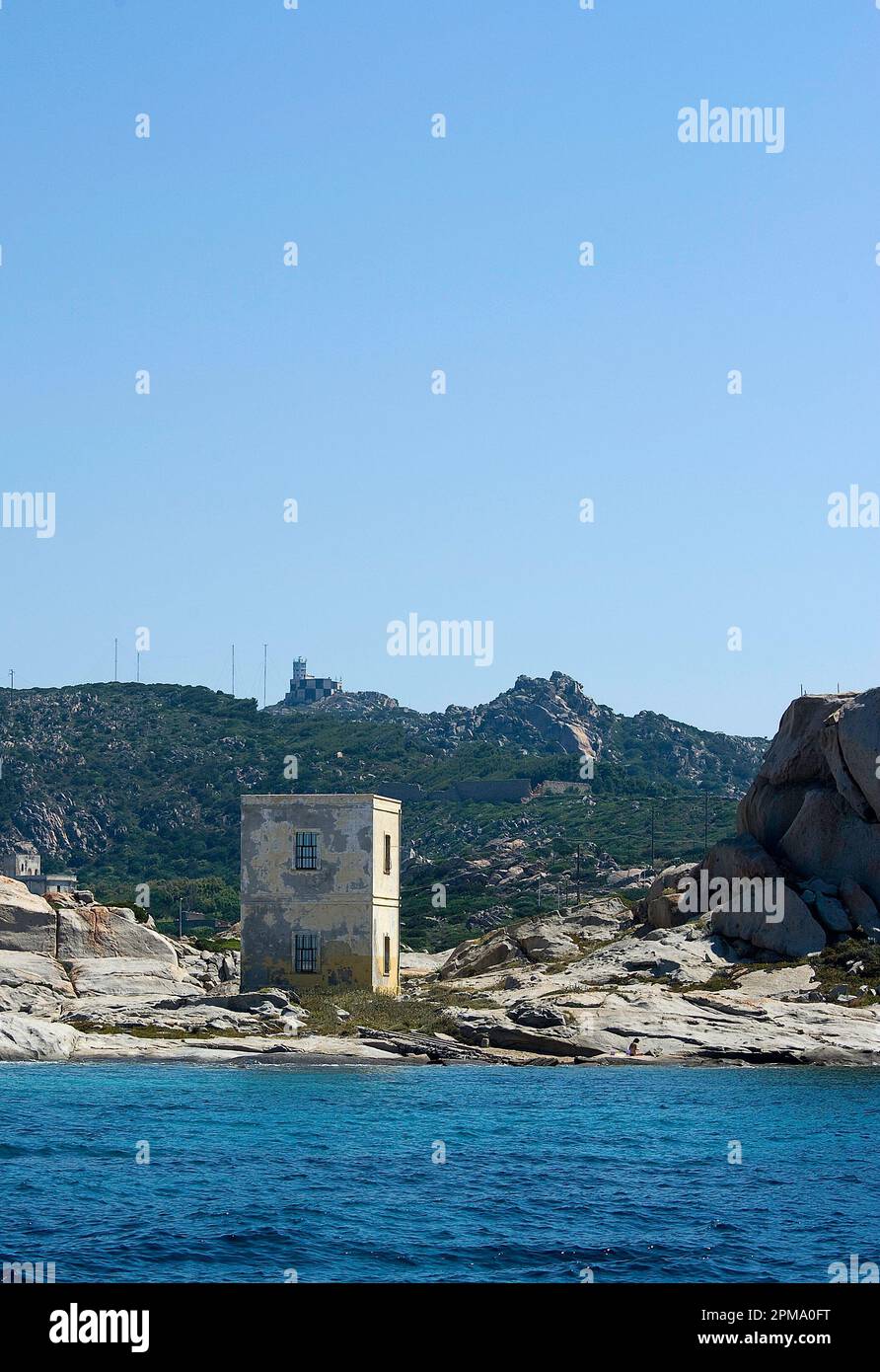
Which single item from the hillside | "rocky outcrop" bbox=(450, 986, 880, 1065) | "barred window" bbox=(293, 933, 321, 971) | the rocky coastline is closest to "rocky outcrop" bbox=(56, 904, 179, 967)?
the rocky coastline

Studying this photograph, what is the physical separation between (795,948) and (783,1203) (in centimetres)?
3151

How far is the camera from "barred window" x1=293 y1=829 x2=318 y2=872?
5766cm

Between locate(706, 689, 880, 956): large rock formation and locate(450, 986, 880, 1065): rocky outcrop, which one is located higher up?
locate(706, 689, 880, 956): large rock formation

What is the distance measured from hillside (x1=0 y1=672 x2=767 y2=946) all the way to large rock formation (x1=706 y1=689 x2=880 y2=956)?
38.7 m

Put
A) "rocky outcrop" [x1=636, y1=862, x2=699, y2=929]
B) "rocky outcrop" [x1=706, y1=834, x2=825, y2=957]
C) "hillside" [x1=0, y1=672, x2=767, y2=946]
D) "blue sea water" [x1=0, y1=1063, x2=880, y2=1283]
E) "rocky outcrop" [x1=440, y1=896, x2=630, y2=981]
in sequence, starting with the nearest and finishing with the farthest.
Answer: "blue sea water" [x1=0, y1=1063, x2=880, y2=1283]
"rocky outcrop" [x1=706, y1=834, x2=825, y2=957]
"rocky outcrop" [x1=636, y1=862, x2=699, y2=929]
"rocky outcrop" [x1=440, y1=896, x2=630, y2=981]
"hillside" [x1=0, y1=672, x2=767, y2=946]

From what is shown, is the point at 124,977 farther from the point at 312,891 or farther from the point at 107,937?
the point at 312,891

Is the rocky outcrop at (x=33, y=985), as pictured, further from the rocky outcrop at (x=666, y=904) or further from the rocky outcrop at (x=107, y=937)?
the rocky outcrop at (x=666, y=904)

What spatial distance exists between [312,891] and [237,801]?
327 feet

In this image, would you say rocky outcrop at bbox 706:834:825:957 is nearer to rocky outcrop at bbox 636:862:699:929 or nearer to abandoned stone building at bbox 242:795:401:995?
rocky outcrop at bbox 636:862:699:929

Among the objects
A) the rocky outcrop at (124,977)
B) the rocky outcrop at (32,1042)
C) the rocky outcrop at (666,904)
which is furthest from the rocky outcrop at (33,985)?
the rocky outcrop at (666,904)

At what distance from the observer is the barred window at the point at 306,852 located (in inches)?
2270

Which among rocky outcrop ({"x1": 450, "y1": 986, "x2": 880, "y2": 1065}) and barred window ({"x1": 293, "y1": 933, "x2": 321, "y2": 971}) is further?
barred window ({"x1": 293, "y1": 933, "x2": 321, "y2": 971})

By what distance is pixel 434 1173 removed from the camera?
103 ft

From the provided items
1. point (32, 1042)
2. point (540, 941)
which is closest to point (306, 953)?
point (32, 1042)
